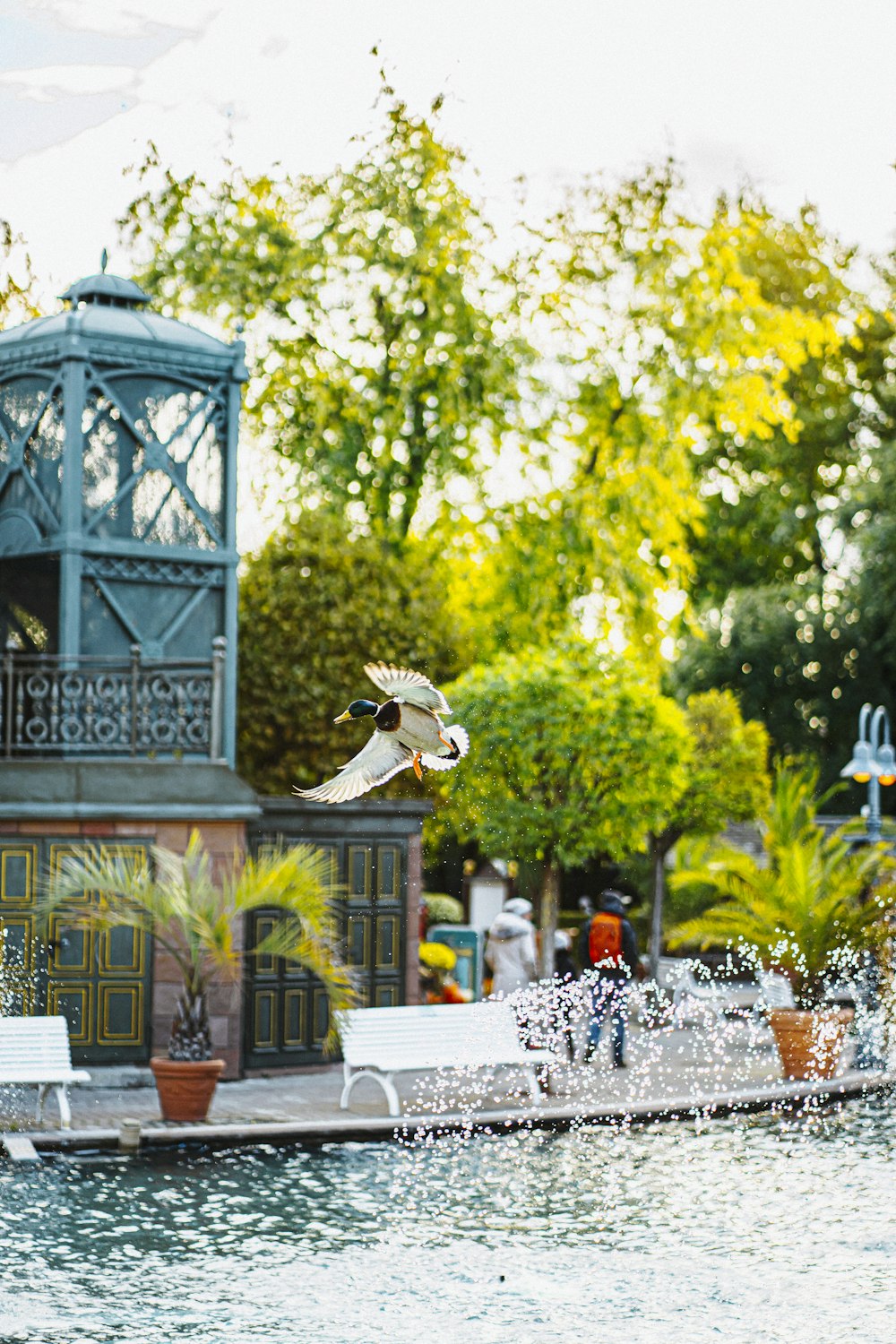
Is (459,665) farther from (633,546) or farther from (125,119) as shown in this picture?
(125,119)

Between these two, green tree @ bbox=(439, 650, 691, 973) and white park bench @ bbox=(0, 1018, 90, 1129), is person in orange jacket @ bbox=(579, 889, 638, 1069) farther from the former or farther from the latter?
white park bench @ bbox=(0, 1018, 90, 1129)

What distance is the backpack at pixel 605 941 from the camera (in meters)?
17.6

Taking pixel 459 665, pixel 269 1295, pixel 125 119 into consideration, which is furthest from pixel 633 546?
pixel 269 1295

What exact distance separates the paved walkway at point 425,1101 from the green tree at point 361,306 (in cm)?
1096

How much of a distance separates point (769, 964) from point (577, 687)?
201 inches

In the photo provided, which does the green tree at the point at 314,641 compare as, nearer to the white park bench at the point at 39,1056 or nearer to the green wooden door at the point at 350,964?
the green wooden door at the point at 350,964

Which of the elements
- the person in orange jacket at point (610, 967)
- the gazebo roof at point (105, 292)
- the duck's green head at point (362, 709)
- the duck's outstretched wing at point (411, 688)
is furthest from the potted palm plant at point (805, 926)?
the duck's green head at point (362, 709)

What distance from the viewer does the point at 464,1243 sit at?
10984 millimetres

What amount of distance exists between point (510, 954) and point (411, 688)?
10468 mm

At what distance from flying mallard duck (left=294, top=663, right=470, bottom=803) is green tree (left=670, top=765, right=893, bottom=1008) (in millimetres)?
11872

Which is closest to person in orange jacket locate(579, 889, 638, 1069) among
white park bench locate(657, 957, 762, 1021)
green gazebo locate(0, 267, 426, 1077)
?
green gazebo locate(0, 267, 426, 1077)

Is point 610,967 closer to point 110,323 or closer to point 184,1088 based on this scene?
point 184,1088

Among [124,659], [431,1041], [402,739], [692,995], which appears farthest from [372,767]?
[692,995]

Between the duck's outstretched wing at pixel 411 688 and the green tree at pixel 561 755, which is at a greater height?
the green tree at pixel 561 755
